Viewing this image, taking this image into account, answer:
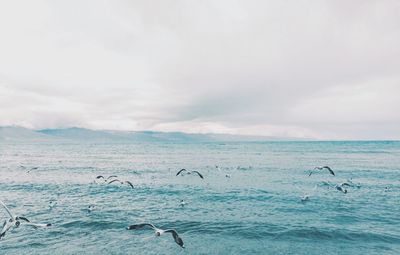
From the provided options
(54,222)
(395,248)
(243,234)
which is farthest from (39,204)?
(395,248)

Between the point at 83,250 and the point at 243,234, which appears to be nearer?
the point at 83,250

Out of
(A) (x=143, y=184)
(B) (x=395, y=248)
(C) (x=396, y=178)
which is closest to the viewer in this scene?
(B) (x=395, y=248)

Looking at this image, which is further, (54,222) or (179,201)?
(179,201)

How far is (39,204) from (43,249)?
1286cm

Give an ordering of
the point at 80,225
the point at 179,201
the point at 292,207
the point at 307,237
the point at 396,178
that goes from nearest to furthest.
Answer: the point at 307,237 < the point at 80,225 < the point at 292,207 < the point at 179,201 < the point at 396,178

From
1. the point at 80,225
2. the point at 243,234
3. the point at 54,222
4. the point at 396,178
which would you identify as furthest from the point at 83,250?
the point at 396,178

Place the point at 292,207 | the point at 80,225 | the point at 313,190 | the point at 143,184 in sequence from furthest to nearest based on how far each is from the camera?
the point at 143,184
the point at 313,190
the point at 292,207
the point at 80,225

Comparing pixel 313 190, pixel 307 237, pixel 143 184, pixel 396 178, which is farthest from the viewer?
pixel 396 178

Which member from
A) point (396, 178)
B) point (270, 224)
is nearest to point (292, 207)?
point (270, 224)

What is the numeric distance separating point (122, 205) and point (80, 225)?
6.58 m

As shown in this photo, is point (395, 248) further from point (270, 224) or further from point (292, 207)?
point (292, 207)

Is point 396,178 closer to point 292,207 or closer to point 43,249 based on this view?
point 292,207

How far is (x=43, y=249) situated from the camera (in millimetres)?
17594

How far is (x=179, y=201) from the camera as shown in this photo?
99.1 ft
